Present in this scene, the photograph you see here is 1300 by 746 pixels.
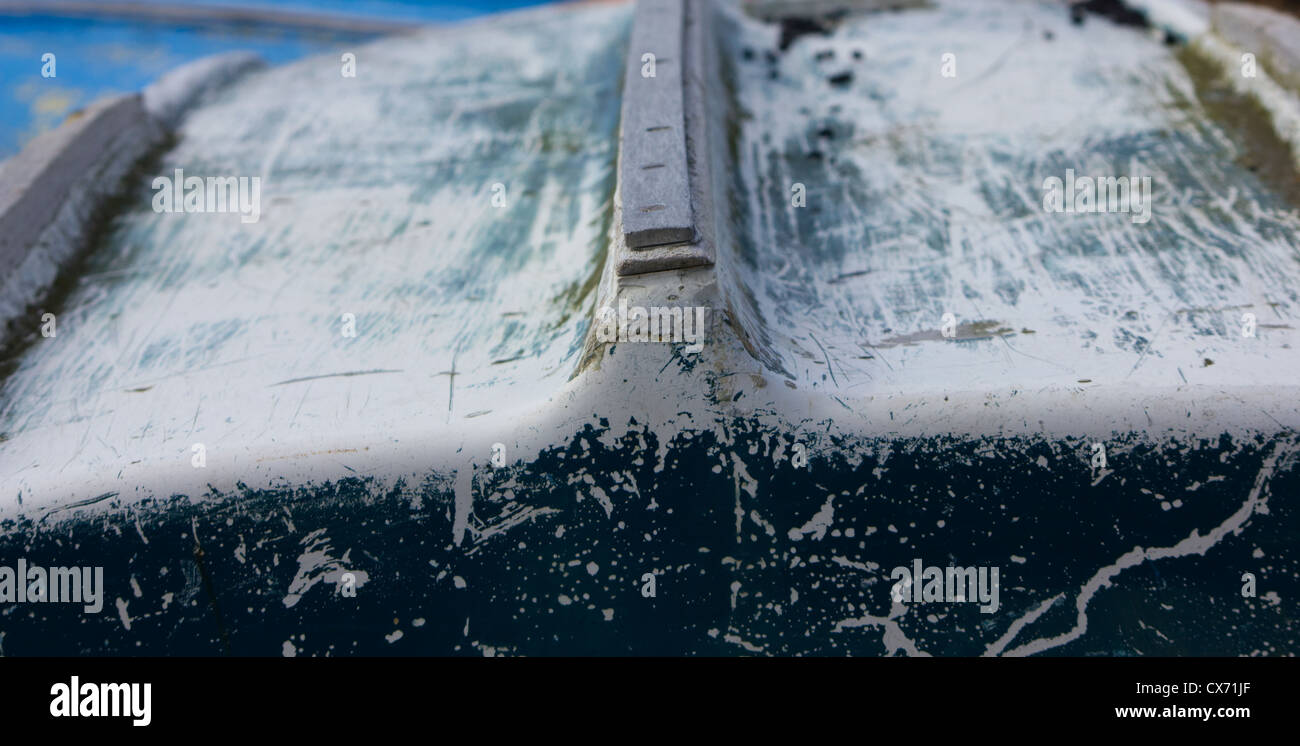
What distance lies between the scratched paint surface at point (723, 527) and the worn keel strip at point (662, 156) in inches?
3.3

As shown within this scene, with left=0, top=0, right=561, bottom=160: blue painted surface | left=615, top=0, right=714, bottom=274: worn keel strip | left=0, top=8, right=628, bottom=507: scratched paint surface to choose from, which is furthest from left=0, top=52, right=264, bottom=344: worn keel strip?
left=615, top=0, right=714, bottom=274: worn keel strip

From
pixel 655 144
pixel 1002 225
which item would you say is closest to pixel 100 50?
pixel 655 144

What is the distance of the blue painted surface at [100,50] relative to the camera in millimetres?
4176

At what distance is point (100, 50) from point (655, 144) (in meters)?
4.15

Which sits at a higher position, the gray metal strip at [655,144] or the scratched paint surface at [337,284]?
the gray metal strip at [655,144]

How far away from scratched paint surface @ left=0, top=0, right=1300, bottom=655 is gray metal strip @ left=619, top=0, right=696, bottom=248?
129 millimetres

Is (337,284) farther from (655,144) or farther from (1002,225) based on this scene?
(1002,225)

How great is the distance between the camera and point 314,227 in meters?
2.42

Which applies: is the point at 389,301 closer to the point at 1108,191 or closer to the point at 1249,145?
the point at 1108,191

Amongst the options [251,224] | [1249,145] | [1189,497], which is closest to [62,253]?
[251,224]

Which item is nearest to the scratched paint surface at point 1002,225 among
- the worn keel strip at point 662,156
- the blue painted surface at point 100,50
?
the worn keel strip at point 662,156

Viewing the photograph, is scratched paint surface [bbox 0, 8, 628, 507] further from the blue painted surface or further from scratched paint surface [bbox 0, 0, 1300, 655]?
the blue painted surface

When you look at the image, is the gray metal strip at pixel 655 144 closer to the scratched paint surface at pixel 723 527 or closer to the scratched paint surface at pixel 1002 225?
the scratched paint surface at pixel 723 527

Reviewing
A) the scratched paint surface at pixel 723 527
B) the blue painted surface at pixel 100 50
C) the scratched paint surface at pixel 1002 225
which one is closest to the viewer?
the scratched paint surface at pixel 723 527
